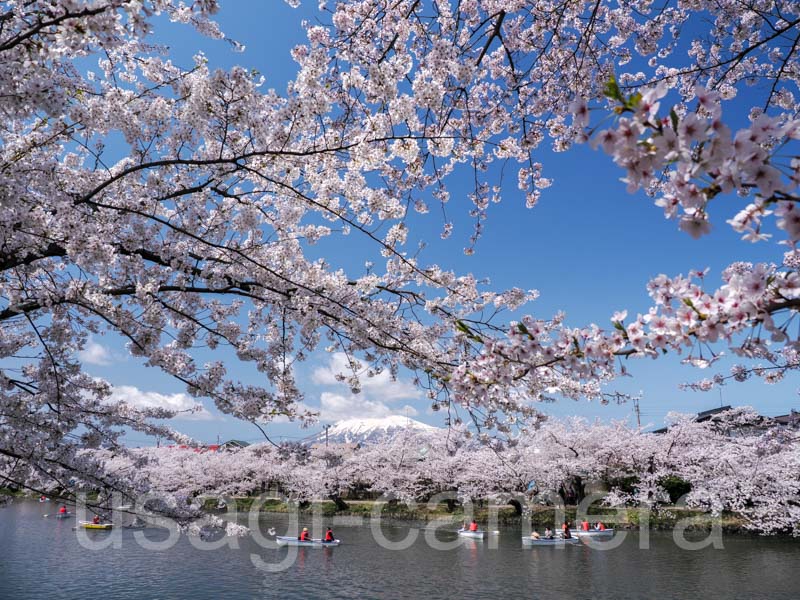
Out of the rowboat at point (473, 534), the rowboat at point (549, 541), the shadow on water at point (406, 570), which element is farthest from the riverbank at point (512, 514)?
the rowboat at point (473, 534)

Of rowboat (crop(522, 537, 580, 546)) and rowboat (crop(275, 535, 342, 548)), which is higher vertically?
rowboat (crop(522, 537, 580, 546))

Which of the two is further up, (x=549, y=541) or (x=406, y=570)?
(x=549, y=541)

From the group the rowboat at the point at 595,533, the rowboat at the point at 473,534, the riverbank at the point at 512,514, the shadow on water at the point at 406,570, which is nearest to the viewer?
the shadow on water at the point at 406,570

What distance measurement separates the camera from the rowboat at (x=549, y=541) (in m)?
20.7

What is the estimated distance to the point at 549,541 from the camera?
20766mm

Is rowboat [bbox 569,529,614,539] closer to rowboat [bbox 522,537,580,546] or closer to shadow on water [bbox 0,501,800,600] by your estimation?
rowboat [bbox 522,537,580,546]

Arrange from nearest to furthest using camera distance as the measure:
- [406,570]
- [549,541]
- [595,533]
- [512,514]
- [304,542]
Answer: [406,570] < [549,541] < [304,542] < [595,533] < [512,514]

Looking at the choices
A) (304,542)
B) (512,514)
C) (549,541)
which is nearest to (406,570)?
(304,542)

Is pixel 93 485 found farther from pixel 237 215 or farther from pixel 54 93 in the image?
pixel 54 93

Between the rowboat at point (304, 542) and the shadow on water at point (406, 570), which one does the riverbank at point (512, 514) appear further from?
the rowboat at point (304, 542)

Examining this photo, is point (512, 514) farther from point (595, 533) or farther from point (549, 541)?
point (549, 541)

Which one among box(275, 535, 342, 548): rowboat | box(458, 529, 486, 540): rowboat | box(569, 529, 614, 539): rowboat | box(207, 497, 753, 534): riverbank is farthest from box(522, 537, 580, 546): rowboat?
box(275, 535, 342, 548): rowboat

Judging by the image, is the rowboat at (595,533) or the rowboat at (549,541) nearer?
the rowboat at (549,541)

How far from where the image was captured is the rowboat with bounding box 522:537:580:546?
20734 mm
